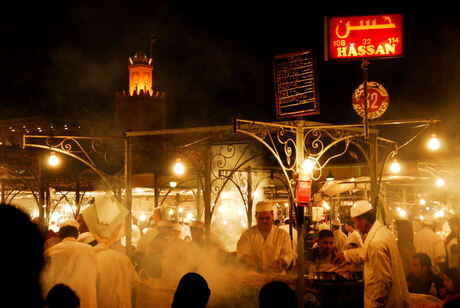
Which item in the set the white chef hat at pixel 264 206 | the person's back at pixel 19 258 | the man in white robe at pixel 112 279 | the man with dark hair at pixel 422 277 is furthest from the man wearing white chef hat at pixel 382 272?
the person's back at pixel 19 258

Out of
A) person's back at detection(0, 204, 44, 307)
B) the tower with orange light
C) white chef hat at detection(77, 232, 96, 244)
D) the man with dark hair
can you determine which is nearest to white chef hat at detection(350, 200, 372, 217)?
the man with dark hair

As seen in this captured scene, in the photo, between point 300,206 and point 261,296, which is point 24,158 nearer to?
point 300,206

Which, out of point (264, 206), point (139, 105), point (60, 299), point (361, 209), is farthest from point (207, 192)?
point (139, 105)

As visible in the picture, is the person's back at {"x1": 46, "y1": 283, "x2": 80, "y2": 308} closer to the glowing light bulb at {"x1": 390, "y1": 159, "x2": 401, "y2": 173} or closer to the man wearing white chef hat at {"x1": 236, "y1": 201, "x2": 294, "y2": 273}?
the man wearing white chef hat at {"x1": 236, "y1": 201, "x2": 294, "y2": 273}

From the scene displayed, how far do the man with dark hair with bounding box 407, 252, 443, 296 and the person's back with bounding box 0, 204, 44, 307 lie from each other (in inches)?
304

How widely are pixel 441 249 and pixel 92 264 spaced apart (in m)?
9.78

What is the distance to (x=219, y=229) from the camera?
16219 mm

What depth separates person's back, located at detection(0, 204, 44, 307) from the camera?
67.1 inches

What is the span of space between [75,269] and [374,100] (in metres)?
5.49

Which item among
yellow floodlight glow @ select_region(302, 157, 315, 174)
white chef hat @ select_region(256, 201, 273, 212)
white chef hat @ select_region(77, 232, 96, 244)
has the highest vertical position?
yellow floodlight glow @ select_region(302, 157, 315, 174)

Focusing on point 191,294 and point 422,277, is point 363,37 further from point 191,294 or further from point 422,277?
point 191,294

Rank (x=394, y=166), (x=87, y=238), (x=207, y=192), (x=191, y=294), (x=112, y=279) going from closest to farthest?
1. (x=191, y=294)
2. (x=112, y=279)
3. (x=87, y=238)
4. (x=207, y=192)
5. (x=394, y=166)

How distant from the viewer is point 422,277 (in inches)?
318

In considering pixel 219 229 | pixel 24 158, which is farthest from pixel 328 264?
pixel 24 158
